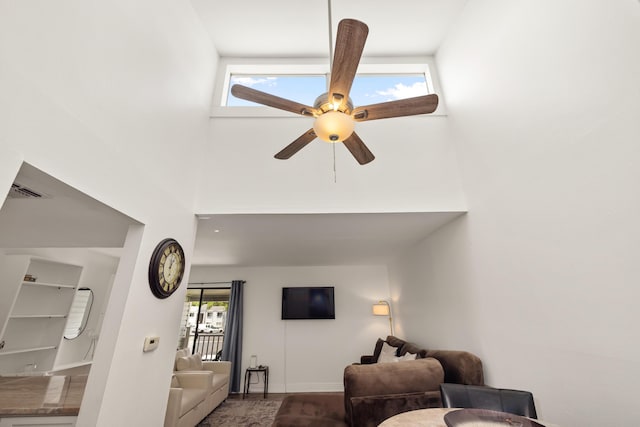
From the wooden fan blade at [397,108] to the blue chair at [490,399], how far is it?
6.08 feet

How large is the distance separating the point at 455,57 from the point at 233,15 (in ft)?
9.15

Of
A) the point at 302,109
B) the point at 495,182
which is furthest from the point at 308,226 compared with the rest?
the point at 495,182

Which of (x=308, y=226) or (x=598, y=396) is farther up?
(x=308, y=226)

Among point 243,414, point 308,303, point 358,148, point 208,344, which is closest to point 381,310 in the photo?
point 308,303

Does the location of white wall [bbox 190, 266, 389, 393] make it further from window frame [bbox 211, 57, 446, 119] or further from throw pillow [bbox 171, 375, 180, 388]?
window frame [bbox 211, 57, 446, 119]

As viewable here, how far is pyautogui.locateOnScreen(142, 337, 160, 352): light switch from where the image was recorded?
1915mm

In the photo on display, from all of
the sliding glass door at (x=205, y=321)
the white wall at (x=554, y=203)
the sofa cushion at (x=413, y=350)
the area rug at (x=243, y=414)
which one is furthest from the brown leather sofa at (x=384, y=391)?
the sliding glass door at (x=205, y=321)

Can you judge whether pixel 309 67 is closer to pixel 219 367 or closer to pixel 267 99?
pixel 267 99

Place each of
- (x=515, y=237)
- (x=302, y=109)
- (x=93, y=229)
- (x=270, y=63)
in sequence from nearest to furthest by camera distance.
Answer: (x=302, y=109)
(x=515, y=237)
(x=93, y=229)
(x=270, y=63)

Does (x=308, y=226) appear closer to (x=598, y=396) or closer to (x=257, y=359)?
(x=598, y=396)

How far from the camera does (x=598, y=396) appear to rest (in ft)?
4.87

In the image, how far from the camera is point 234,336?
17.2 ft

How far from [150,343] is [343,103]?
7.56 feet

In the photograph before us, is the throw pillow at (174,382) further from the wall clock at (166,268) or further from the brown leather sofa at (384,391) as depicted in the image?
the wall clock at (166,268)
